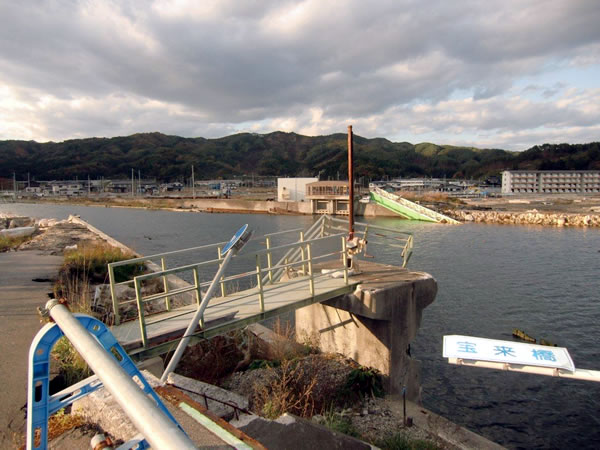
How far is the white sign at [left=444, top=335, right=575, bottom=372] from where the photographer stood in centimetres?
386

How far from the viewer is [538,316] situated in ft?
54.6

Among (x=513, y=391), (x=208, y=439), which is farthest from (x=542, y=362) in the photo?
(x=513, y=391)

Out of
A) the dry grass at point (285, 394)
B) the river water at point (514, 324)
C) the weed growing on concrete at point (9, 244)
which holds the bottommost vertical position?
the river water at point (514, 324)

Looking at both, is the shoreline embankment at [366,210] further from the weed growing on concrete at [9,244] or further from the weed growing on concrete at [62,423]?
the weed growing on concrete at [62,423]

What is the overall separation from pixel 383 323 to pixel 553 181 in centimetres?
11948

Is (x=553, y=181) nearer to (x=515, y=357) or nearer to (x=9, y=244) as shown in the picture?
(x=9, y=244)

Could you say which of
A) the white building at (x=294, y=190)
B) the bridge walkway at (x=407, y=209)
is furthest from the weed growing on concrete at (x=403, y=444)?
the white building at (x=294, y=190)

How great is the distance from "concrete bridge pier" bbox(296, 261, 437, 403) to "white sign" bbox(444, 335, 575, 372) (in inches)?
161

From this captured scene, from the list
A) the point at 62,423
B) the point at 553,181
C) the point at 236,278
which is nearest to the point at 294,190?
the point at 553,181

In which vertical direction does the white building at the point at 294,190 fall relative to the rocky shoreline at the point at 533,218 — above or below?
above

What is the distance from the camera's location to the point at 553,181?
105 meters

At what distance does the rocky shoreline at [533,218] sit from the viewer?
49562 mm

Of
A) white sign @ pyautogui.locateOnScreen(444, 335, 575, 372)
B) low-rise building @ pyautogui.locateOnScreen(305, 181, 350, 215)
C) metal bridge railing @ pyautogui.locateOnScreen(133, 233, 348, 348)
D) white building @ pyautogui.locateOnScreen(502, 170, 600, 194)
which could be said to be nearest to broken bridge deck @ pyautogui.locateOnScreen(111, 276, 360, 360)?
metal bridge railing @ pyautogui.locateOnScreen(133, 233, 348, 348)

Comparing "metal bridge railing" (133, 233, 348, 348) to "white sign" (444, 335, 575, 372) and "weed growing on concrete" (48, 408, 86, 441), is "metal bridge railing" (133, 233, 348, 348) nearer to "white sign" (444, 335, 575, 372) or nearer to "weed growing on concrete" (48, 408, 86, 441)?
"weed growing on concrete" (48, 408, 86, 441)
